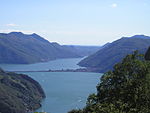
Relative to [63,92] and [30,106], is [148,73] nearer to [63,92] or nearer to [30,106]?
[30,106]

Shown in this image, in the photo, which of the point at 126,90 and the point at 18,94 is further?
the point at 18,94

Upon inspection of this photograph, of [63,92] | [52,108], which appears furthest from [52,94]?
[52,108]

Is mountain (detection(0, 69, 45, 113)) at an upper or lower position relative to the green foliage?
lower

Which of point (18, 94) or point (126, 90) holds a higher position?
point (126, 90)

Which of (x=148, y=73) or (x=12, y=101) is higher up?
(x=148, y=73)
